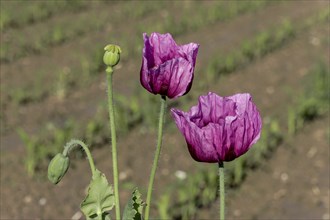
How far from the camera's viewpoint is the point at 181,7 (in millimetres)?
9156

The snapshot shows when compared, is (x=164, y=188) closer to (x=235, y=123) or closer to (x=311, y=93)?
(x=311, y=93)

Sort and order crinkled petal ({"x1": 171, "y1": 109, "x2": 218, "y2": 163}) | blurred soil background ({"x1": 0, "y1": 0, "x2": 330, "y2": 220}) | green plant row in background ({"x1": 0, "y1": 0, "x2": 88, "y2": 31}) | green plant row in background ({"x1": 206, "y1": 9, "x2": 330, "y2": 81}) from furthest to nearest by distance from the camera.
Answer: green plant row in background ({"x1": 0, "y1": 0, "x2": 88, "y2": 31}) → green plant row in background ({"x1": 206, "y1": 9, "x2": 330, "y2": 81}) → blurred soil background ({"x1": 0, "y1": 0, "x2": 330, "y2": 220}) → crinkled petal ({"x1": 171, "y1": 109, "x2": 218, "y2": 163})

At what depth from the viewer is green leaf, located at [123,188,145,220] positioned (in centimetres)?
204

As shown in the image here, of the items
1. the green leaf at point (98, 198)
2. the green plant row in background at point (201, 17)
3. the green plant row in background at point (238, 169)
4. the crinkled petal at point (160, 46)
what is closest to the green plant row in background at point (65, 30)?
the green plant row in background at point (201, 17)

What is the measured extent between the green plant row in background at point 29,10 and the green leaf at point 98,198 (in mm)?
5785

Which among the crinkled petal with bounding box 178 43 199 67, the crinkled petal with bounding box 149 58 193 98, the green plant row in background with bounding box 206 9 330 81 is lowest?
the crinkled petal with bounding box 149 58 193 98

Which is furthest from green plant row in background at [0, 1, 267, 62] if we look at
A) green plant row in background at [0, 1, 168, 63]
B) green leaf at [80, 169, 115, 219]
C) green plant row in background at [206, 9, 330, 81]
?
green leaf at [80, 169, 115, 219]

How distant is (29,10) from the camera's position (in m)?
8.09

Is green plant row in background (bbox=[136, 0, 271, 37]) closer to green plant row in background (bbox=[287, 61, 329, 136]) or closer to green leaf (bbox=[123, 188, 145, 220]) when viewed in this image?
green plant row in background (bbox=[287, 61, 329, 136])

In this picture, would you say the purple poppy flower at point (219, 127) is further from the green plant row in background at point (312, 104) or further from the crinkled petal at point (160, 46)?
the green plant row in background at point (312, 104)

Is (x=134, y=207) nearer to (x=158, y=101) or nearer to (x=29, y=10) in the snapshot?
(x=158, y=101)

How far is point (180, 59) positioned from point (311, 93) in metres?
3.87

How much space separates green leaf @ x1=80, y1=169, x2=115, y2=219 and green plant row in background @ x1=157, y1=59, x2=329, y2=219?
5.06 ft

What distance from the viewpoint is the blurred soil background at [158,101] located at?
423 centimetres
